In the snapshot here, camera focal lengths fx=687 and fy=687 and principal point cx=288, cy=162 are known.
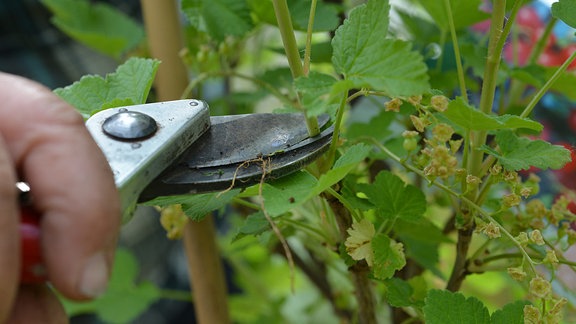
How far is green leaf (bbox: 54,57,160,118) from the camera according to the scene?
0.44 m

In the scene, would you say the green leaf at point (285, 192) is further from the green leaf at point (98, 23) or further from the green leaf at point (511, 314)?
the green leaf at point (98, 23)

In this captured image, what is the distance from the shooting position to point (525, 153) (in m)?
0.40

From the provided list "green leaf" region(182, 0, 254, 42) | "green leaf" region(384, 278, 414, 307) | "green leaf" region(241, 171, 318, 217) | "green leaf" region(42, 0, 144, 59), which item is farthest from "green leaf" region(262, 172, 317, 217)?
"green leaf" region(42, 0, 144, 59)

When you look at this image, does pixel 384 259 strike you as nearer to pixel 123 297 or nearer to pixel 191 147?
pixel 191 147

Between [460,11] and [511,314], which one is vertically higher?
[460,11]

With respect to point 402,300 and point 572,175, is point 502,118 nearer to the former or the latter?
point 402,300

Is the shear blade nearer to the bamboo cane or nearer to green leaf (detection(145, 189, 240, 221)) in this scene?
green leaf (detection(145, 189, 240, 221))

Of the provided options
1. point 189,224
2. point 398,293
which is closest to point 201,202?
point 398,293

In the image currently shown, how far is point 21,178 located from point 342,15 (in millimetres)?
439

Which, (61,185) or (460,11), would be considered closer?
(61,185)

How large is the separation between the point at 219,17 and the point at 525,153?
0.89 ft

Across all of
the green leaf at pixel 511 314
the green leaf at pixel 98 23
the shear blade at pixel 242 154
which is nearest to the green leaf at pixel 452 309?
the green leaf at pixel 511 314

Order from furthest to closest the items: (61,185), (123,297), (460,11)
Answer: (123,297) < (460,11) < (61,185)

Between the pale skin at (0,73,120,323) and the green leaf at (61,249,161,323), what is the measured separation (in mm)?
486
